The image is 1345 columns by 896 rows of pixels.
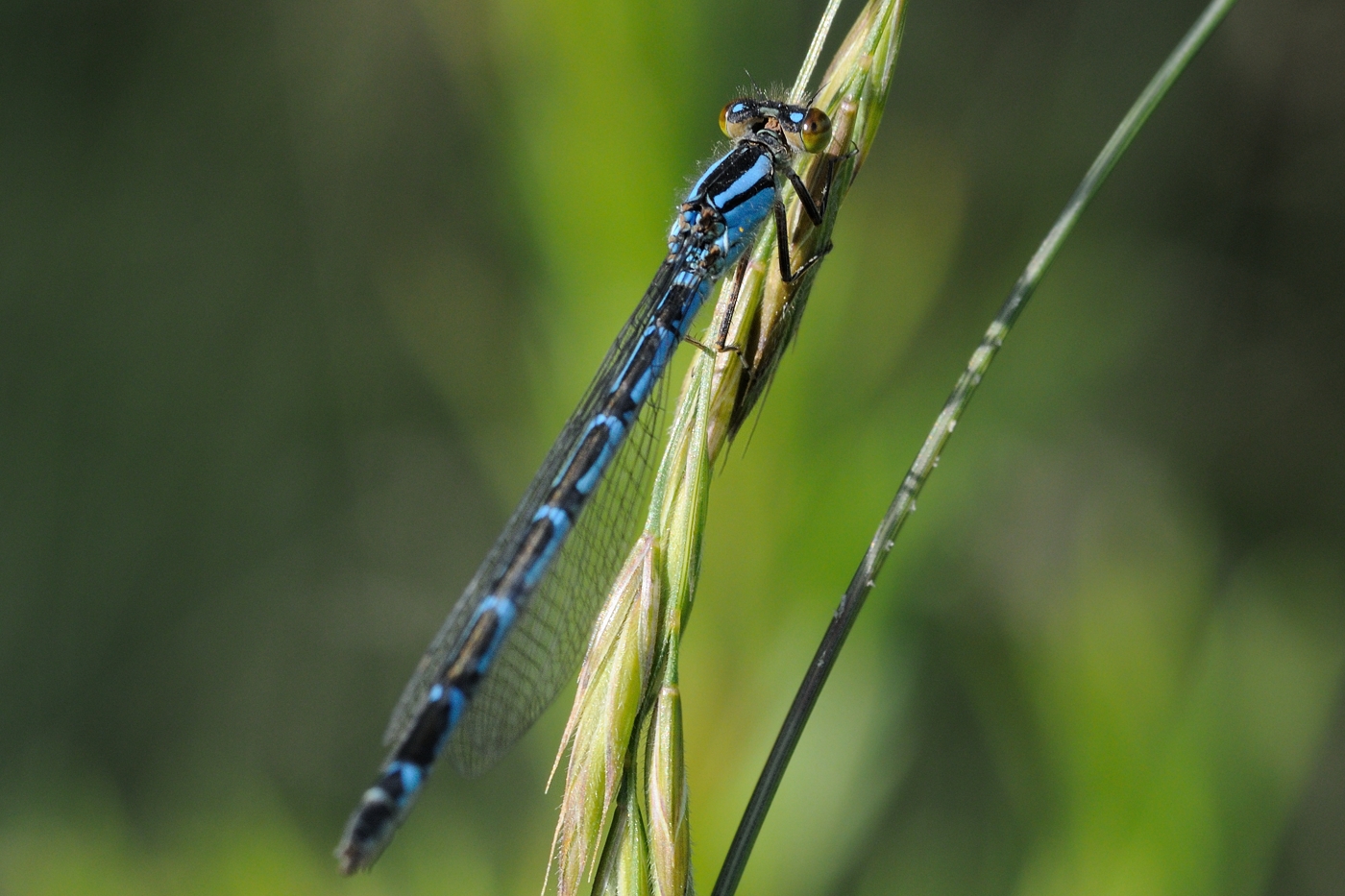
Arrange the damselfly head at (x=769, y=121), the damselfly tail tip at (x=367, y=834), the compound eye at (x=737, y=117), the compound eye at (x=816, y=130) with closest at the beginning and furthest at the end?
the damselfly tail tip at (x=367, y=834) → the compound eye at (x=816, y=130) → the damselfly head at (x=769, y=121) → the compound eye at (x=737, y=117)

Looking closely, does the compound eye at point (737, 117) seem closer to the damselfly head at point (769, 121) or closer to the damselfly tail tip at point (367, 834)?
the damselfly head at point (769, 121)

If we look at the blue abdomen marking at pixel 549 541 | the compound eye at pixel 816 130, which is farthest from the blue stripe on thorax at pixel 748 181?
the blue abdomen marking at pixel 549 541

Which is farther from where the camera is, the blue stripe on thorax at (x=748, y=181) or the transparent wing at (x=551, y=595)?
the blue stripe on thorax at (x=748, y=181)

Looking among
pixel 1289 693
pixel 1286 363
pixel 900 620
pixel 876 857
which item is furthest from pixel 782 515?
pixel 1286 363

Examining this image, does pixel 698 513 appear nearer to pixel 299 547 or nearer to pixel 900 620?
pixel 900 620

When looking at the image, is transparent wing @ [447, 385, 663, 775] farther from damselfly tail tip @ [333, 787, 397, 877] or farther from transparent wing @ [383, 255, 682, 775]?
damselfly tail tip @ [333, 787, 397, 877]

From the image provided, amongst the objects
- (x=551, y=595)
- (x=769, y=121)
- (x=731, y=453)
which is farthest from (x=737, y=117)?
(x=551, y=595)

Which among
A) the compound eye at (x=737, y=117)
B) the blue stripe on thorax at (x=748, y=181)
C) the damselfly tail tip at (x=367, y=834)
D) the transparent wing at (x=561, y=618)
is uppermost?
the compound eye at (x=737, y=117)

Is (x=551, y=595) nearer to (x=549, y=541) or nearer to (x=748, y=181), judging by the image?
(x=549, y=541)
